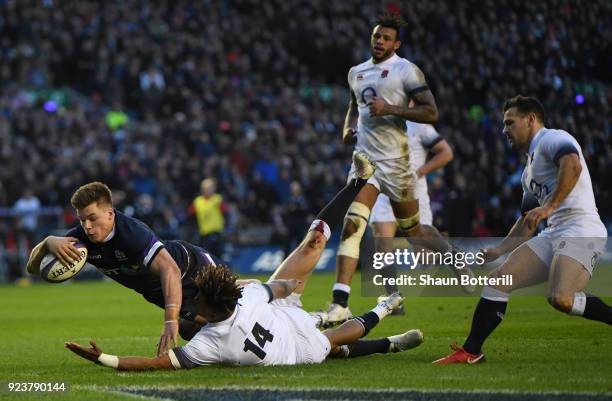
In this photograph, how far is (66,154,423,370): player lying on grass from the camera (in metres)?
7.81

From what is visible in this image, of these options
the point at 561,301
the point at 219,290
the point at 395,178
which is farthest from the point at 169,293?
the point at 395,178

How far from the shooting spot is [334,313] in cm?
956

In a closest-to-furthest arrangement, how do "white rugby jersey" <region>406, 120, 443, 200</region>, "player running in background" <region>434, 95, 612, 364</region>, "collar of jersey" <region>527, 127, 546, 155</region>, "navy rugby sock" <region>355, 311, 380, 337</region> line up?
"player running in background" <region>434, 95, 612, 364</region>, "collar of jersey" <region>527, 127, 546, 155</region>, "navy rugby sock" <region>355, 311, 380, 337</region>, "white rugby jersey" <region>406, 120, 443, 200</region>

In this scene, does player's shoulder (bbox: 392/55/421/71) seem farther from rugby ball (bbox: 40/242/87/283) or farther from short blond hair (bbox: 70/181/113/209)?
rugby ball (bbox: 40/242/87/283)

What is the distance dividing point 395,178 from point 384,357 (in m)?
2.92

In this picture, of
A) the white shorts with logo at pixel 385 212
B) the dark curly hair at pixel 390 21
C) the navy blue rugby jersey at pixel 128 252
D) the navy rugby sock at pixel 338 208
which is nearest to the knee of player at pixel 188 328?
the navy blue rugby jersey at pixel 128 252

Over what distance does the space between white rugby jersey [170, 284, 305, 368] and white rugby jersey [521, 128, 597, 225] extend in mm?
2199

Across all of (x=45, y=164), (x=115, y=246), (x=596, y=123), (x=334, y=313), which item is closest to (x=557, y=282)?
(x=334, y=313)

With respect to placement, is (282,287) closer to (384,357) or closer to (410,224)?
(384,357)

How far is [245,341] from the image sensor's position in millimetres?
7949

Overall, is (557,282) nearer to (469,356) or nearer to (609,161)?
(469,356)

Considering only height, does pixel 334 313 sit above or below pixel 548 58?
below

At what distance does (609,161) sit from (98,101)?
16.5m

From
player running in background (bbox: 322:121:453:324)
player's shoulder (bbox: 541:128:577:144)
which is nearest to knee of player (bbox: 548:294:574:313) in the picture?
player's shoulder (bbox: 541:128:577:144)
